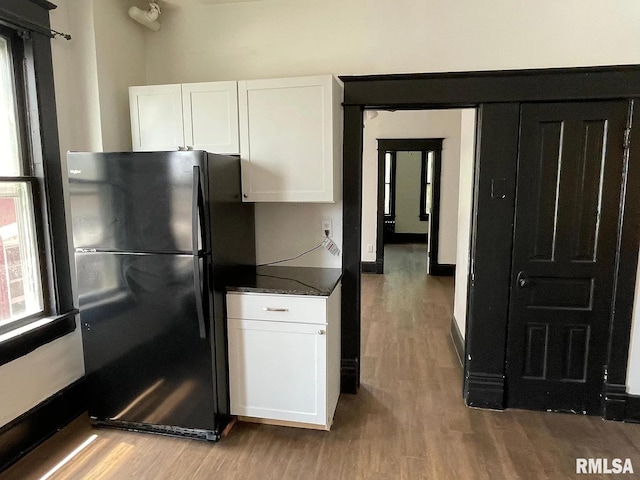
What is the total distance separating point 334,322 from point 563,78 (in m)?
2.03

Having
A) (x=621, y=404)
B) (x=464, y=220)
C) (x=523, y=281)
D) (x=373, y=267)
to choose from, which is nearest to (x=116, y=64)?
(x=464, y=220)

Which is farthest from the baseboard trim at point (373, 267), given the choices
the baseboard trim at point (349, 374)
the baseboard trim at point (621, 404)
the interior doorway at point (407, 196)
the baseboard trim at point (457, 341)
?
the baseboard trim at point (621, 404)

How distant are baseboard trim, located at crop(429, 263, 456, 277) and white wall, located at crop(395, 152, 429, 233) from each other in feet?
12.5

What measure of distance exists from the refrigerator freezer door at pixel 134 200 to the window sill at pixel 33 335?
1.66 ft

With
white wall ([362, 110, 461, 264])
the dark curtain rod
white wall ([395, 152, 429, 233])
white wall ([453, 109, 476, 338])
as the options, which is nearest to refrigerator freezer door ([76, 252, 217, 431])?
the dark curtain rod

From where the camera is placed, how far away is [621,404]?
263cm

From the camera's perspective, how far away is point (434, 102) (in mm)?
2637

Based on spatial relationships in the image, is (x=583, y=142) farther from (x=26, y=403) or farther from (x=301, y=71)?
A: (x=26, y=403)

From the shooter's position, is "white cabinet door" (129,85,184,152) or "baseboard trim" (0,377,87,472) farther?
"white cabinet door" (129,85,184,152)

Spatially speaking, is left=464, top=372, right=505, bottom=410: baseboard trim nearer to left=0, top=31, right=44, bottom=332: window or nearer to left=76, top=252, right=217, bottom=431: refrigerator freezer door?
left=76, top=252, right=217, bottom=431: refrigerator freezer door

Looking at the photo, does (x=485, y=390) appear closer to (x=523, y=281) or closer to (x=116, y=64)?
(x=523, y=281)

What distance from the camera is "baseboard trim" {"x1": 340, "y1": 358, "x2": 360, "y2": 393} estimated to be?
2949 millimetres

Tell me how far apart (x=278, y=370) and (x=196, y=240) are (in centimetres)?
90

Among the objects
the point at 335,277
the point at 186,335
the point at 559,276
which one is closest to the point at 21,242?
the point at 186,335
